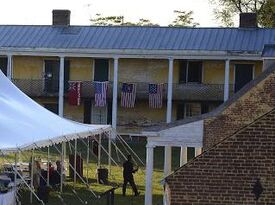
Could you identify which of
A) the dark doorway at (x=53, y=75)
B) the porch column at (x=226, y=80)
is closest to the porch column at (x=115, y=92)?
the dark doorway at (x=53, y=75)

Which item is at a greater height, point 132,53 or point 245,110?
point 132,53

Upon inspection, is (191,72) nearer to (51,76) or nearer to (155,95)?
(155,95)

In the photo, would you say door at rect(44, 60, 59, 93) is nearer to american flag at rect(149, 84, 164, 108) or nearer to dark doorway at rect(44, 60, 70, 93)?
dark doorway at rect(44, 60, 70, 93)

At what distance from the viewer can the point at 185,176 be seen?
11.2 m

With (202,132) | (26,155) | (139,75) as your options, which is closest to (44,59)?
(139,75)

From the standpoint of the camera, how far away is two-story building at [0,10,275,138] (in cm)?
4125

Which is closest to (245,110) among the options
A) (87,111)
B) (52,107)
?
(87,111)

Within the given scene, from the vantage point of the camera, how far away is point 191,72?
141 feet

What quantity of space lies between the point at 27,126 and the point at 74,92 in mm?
23621

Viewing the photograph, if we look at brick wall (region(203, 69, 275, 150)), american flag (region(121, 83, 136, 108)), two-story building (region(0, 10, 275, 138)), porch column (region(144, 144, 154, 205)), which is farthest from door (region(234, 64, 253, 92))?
brick wall (region(203, 69, 275, 150))

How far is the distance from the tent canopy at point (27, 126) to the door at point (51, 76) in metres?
21.2

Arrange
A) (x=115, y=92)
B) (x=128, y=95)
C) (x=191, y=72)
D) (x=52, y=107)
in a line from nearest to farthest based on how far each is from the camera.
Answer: (x=128, y=95), (x=115, y=92), (x=191, y=72), (x=52, y=107)

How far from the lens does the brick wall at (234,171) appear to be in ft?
35.7

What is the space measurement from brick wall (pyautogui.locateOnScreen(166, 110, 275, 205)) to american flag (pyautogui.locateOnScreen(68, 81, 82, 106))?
3092 centimetres
